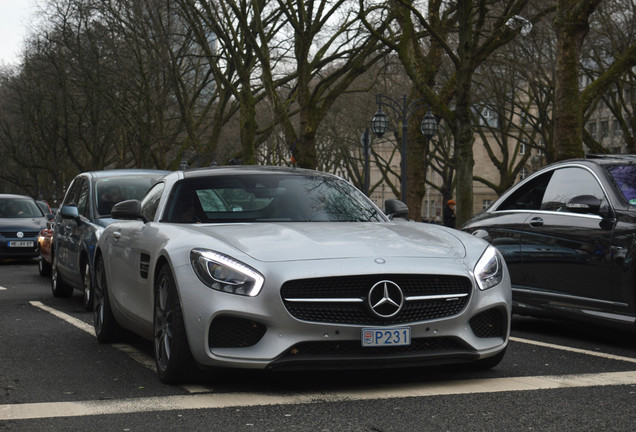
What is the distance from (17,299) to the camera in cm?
1377

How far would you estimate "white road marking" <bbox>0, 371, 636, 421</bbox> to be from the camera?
5738 millimetres

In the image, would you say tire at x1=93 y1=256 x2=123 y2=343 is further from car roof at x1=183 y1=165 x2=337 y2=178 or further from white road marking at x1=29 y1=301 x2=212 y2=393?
car roof at x1=183 y1=165 x2=337 y2=178

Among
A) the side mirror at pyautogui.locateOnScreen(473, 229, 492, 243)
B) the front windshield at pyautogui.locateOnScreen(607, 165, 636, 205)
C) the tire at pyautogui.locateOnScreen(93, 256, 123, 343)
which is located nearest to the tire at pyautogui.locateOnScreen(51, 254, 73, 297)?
the tire at pyautogui.locateOnScreen(93, 256, 123, 343)

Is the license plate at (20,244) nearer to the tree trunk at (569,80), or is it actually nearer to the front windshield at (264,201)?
the tree trunk at (569,80)

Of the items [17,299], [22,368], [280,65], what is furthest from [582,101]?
[280,65]

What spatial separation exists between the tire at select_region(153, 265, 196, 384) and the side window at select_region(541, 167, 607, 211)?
3.98m

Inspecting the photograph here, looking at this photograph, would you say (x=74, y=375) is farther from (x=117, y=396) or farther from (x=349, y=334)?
(x=349, y=334)

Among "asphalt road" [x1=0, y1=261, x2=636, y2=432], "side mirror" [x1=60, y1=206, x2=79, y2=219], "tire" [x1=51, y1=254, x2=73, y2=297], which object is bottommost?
"tire" [x1=51, y1=254, x2=73, y2=297]

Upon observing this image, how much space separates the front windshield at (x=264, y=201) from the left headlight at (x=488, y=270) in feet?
3.86

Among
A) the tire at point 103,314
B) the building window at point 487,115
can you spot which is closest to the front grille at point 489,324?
the tire at point 103,314

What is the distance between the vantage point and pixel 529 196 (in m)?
10.1

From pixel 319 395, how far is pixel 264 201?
1872 millimetres

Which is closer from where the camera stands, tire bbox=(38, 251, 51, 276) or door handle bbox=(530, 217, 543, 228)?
door handle bbox=(530, 217, 543, 228)

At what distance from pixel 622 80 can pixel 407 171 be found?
9.02 meters
